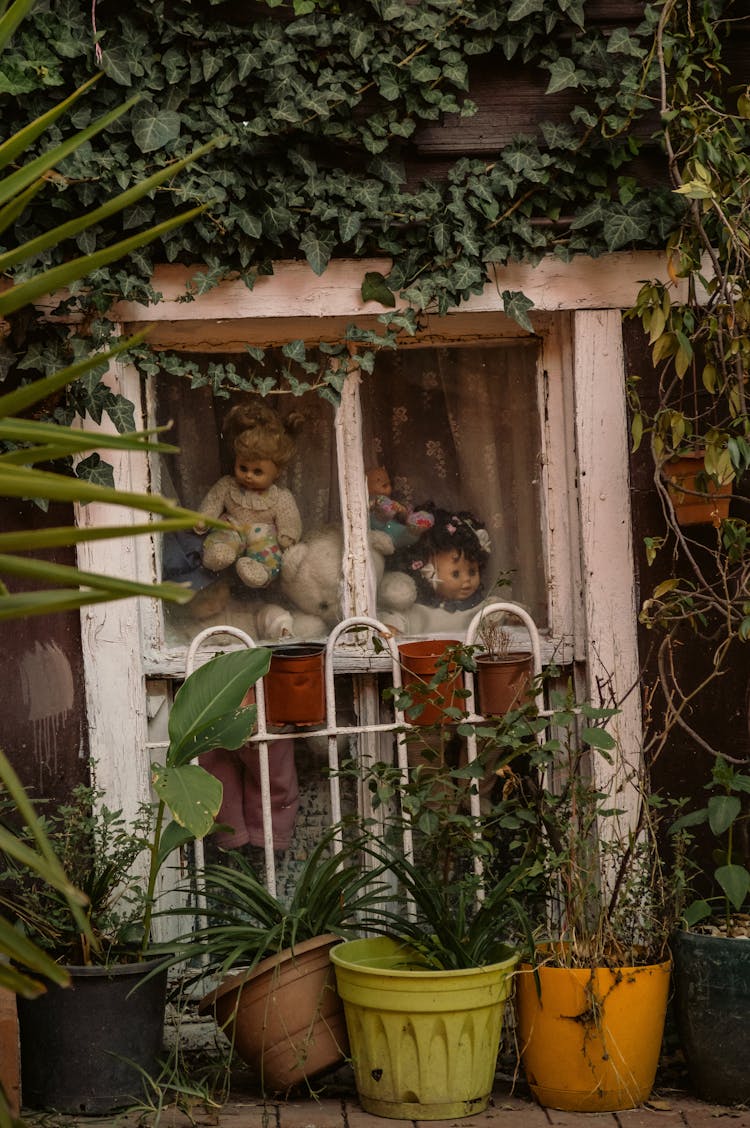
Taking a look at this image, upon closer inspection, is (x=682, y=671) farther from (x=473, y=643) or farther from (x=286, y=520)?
(x=286, y=520)

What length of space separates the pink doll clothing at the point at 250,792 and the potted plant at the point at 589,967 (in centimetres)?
80

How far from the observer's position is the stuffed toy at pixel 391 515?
164 inches

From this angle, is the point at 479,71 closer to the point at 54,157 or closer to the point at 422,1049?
the point at 54,157

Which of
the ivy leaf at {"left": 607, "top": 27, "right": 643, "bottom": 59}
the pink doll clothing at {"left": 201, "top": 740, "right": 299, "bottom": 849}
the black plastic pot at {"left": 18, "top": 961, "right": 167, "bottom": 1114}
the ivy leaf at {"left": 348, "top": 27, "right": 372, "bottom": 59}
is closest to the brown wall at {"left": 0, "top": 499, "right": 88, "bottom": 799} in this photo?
the pink doll clothing at {"left": 201, "top": 740, "right": 299, "bottom": 849}

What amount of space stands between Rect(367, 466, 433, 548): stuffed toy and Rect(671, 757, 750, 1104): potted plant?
1.26 metres

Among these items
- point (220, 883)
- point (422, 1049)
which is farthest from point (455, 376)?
point (422, 1049)

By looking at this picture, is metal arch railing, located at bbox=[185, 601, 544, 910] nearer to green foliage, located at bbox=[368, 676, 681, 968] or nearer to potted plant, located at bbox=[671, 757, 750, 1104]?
green foliage, located at bbox=[368, 676, 681, 968]

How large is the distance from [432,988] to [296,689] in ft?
3.29

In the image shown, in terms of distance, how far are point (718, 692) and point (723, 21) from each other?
2.01 meters

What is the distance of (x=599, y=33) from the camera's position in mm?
3852

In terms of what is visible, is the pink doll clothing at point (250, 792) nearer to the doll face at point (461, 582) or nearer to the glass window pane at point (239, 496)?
the glass window pane at point (239, 496)

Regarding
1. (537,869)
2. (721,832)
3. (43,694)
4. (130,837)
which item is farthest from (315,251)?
(721,832)

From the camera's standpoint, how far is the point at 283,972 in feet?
11.1

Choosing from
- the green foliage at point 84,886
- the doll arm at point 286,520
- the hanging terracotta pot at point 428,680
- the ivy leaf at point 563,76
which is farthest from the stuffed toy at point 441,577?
the ivy leaf at point 563,76
